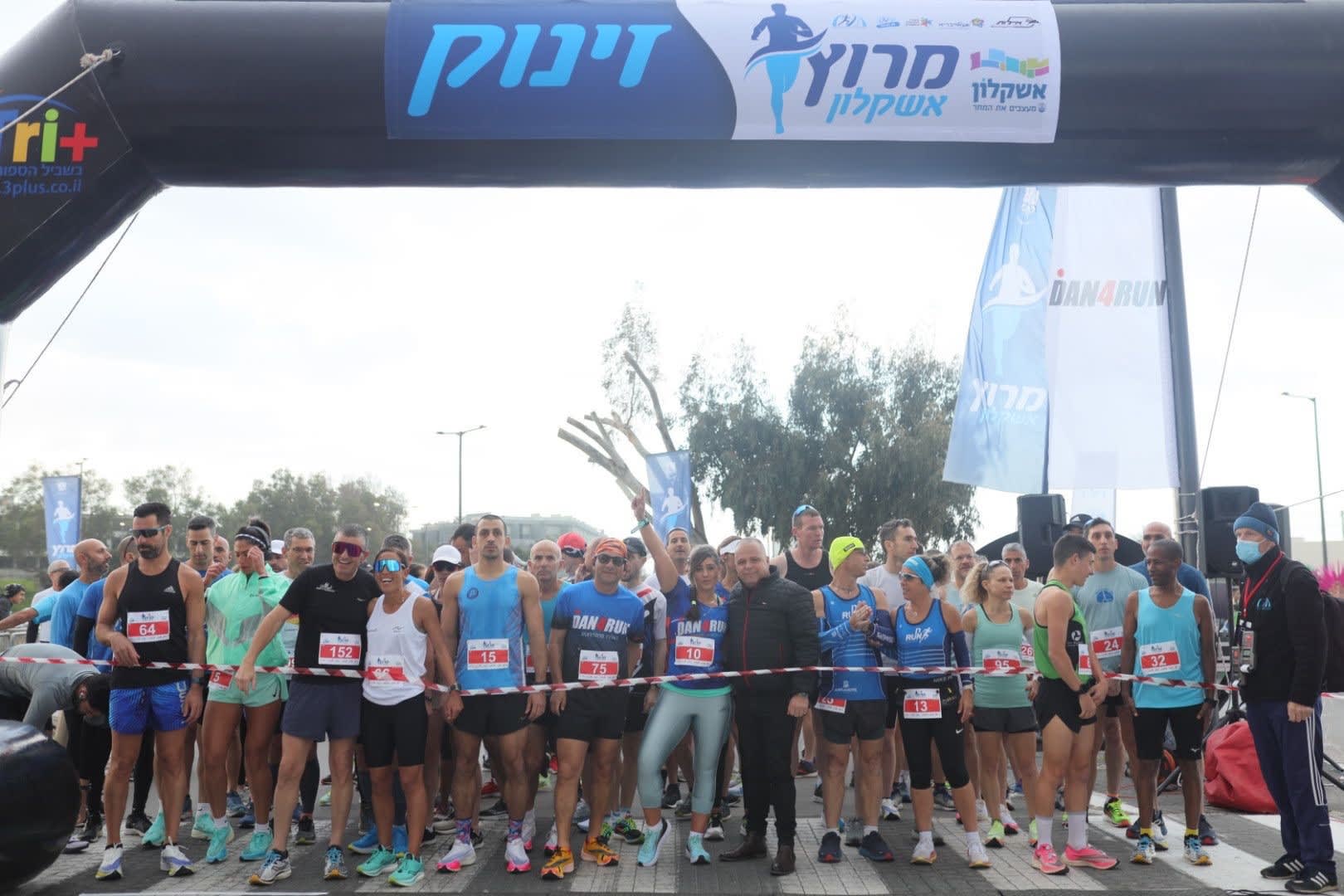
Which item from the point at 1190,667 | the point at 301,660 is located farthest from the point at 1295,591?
the point at 301,660

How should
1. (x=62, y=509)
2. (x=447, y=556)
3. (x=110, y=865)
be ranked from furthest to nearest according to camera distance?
(x=62, y=509), (x=447, y=556), (x=110, y=865)

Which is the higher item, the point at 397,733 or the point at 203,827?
the point at 397,733

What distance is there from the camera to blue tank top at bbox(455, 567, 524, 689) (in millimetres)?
6867

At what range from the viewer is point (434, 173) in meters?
5.89

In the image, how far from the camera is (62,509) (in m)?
24.4

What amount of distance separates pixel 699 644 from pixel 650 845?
49.7 inches

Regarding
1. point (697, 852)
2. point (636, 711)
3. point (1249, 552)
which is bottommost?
point (697, 852)

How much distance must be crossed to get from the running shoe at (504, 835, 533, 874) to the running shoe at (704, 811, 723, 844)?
131cm

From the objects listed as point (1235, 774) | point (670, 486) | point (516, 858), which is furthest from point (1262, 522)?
point (670, 486)

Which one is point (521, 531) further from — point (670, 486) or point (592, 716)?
point (592, 716)

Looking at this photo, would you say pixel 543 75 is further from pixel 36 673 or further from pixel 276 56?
pixel 36 673

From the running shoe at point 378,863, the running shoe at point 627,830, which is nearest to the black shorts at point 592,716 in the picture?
the running shoe at point 627,830

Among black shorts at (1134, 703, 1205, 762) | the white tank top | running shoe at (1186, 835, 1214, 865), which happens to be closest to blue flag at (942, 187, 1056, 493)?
black shorts at (1134, 703, 1205, 762)

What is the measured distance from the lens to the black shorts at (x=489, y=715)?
22.4 feet
